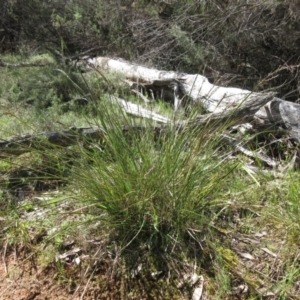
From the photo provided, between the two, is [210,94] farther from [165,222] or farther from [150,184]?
[165,222]

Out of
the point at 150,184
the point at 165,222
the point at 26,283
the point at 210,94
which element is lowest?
the point at 26,283

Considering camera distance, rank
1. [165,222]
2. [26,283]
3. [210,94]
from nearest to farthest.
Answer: [26,283] → [165,222] → [210,94]

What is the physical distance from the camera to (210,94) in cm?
255

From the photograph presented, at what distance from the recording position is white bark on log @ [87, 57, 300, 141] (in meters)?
2.94

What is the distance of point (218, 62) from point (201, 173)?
4.28 metres

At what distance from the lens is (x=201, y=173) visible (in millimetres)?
2352

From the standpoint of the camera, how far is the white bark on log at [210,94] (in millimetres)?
2941

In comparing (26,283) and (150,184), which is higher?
(150,184)

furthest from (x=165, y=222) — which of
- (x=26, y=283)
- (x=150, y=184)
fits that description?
(x=26, y=283)

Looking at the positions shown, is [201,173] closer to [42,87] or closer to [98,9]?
[42,87]

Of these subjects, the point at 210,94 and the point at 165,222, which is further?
the point at 210,94

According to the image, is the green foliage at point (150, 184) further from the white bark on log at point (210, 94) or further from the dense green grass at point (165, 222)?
the white bark on log at point (210, 94)

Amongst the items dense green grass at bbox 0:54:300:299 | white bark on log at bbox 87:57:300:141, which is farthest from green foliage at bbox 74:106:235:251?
white bark on log at bbox 87:57:300:141

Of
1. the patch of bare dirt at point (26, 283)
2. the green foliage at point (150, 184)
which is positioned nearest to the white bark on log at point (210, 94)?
the green foliage at point (150, 184)
